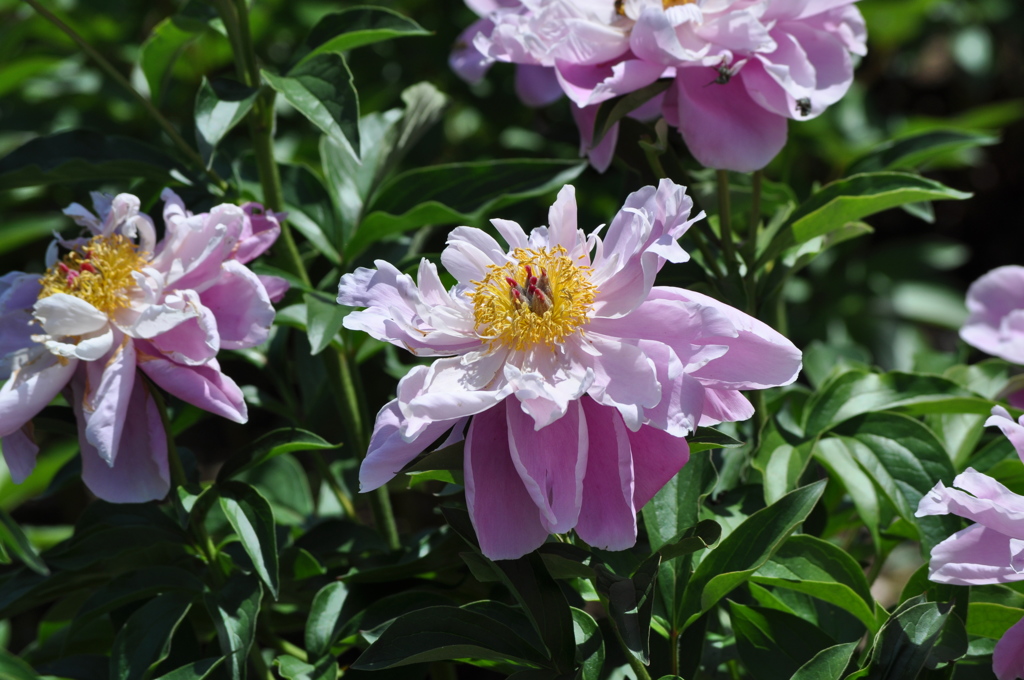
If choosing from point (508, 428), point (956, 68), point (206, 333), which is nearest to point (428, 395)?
point (508, 428)

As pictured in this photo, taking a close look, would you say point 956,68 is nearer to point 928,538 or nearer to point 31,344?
point 928,538

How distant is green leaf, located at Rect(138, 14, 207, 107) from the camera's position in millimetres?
1199

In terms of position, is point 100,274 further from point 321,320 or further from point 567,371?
point 567,371

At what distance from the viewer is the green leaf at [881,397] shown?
1.11 m

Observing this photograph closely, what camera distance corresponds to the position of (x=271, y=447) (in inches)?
39.9

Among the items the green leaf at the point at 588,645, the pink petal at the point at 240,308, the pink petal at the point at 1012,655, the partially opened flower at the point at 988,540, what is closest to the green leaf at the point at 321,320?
the pink petal at the point at 240,308

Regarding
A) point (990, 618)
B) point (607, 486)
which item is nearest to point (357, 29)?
point (607, 486)

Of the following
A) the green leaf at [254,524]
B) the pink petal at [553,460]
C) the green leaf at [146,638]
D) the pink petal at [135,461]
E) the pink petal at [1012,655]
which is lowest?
the green leaf at [146,638]

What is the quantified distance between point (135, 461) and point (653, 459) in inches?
20.4

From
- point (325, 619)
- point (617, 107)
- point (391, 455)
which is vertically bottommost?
point (325, 619)

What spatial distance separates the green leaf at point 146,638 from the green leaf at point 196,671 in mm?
37

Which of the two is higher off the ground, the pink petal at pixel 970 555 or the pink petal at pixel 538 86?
the pink petal at pixel 538 86

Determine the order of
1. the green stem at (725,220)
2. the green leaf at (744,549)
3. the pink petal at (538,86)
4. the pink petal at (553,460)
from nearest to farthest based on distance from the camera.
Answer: the pink petal at (553,460), the green leaf at (744,549), the green stem at (725,220), the pink petal at (538,86)

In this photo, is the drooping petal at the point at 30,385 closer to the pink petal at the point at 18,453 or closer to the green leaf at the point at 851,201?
the pink petal at the point at 18,453
